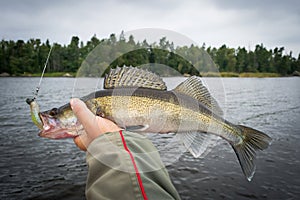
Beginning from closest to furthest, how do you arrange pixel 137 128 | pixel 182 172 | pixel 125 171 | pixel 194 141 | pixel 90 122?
pixel 125 171 → pixel 90 122 → pixel 137 128 → pixel 194 141 → pixel 182 172

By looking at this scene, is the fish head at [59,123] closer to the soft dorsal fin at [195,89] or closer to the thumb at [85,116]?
the thumb at [85,116]

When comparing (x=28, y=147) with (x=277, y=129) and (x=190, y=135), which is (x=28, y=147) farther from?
(x=277, y=129)

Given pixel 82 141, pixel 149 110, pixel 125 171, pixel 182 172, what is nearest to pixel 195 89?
pixel 149 110

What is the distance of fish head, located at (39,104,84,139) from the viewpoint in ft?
8.71

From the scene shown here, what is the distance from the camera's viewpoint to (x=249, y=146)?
3074 mm

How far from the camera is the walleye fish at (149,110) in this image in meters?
2.51

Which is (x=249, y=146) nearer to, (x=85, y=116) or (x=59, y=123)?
(x=85, y=116)

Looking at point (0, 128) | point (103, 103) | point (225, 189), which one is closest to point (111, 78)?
point (103, 103)

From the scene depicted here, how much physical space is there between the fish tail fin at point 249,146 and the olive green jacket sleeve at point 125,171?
6.11 ft

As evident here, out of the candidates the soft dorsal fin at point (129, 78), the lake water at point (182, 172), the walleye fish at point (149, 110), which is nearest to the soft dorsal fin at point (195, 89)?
the walleye fish at point (149, 110)

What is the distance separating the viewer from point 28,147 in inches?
399

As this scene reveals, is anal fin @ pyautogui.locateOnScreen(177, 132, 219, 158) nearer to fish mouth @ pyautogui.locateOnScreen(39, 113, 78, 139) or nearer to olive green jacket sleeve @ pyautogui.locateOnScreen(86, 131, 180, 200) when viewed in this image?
fish mouth @ pyautogui.locateOnScreen(39, 113, 78, 139)

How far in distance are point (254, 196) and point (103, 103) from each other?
5603mm

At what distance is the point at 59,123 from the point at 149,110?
95 centimetres
